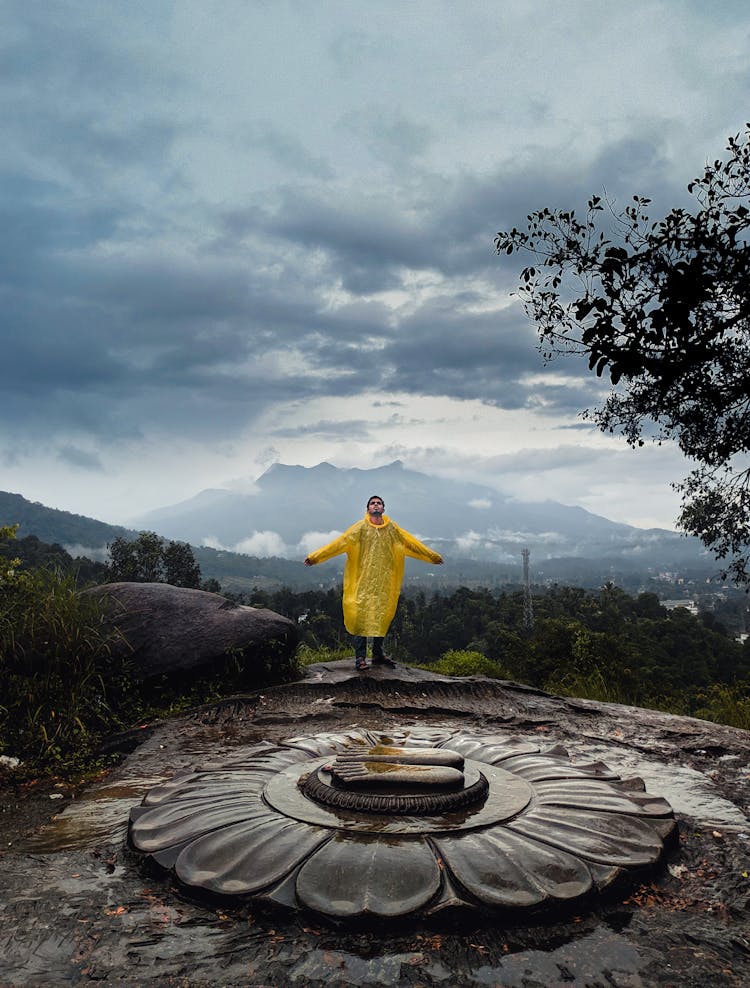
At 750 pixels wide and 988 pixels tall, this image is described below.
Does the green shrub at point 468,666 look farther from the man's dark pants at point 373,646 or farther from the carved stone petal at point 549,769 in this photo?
the carved stone petal at point 549,769

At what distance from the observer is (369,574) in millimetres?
7504

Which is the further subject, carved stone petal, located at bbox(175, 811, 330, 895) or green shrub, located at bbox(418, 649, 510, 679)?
green shrub, located at bbox(418, 649, 510, 679)

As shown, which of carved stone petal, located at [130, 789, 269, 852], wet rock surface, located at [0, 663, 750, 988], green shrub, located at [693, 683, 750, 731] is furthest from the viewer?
green shrub, located at [693, 683, 750, 731]

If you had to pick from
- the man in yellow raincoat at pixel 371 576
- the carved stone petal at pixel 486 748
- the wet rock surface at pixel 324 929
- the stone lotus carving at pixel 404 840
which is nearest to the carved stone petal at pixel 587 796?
the stone lotus carving at pixel 404 840

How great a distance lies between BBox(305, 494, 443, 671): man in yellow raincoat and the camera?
750 cm

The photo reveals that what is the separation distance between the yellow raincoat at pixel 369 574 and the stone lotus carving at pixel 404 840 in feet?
13.2

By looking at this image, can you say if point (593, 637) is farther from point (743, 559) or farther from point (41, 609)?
point (41, 609)

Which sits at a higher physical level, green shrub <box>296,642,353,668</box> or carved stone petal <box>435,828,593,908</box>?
carved stone petal <box>435,828,593,908</box>

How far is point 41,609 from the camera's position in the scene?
5.47 meters

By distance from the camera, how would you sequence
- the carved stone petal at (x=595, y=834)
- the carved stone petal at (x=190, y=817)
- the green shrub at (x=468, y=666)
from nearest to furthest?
1. the carved stone petal at (x=595, y=834)
2. the carved stone petal at (x=190, y=817)
3. the green shrub at (x=468, y=666)

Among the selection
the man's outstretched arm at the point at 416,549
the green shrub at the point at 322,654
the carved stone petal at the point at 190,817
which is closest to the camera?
the carved stone petal at the point at 190,817

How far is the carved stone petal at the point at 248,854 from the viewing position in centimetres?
245

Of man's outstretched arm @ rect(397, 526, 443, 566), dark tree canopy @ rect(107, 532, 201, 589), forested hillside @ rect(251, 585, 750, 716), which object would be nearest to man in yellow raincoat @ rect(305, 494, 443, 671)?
man's outstretched arm @ rect(397, 526, 443, 566)

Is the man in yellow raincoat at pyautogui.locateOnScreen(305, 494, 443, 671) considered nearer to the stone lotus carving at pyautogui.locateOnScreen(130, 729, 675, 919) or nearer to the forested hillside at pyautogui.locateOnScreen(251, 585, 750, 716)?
the forested hillside at pyautogui.locateOnScreen(251, 585, 750, 716)
